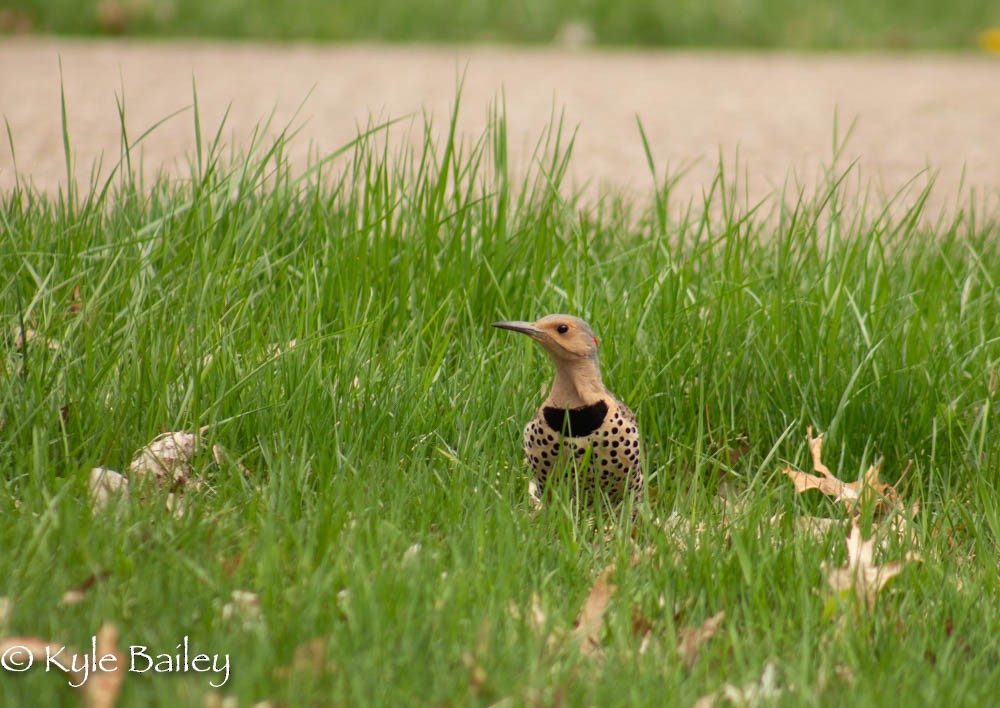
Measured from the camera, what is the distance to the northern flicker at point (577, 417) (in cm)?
290

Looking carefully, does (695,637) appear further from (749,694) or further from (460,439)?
(460,439)

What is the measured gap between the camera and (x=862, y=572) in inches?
110

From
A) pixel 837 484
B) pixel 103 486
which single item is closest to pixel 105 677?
pixel 103 486

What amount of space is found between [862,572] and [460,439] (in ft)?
3.60

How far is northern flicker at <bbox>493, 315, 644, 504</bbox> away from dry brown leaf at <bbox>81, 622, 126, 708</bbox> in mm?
1090

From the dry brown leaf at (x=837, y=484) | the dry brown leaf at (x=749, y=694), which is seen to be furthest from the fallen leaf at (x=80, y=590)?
the dry brown leaf at (x=837, y=484)

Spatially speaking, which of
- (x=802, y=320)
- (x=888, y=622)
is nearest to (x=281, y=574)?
(x=888, y=622)

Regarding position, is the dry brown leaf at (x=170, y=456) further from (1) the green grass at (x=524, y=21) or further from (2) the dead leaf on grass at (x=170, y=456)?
(1) the green grass at (x=524, y=21)

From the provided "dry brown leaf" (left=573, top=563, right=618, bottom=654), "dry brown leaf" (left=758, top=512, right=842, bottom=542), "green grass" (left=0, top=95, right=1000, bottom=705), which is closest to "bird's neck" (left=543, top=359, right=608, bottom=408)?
"green grass" (left=0, top=95, right=1000, bottom=705)

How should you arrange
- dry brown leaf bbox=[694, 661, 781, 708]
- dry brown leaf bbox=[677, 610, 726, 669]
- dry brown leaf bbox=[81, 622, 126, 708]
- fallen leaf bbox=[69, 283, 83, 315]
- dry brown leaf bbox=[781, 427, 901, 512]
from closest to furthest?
1. dry brown leaf bbox=[81, 622, 126, 708]
2. dry brown leaf bbox=[694, 661, 781, 708]
3. dry brown leaf bbox=[677, 610, 726, 669]
4. dry brown leaf bbox=[781, 427, 901, 512]
5. fallen leaf bbox=[69, 283, 83, 315]

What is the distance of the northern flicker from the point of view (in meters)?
2.90

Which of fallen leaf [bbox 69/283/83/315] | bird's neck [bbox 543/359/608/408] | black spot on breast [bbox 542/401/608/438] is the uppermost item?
bird's neck [bbox 543/359/608/408]

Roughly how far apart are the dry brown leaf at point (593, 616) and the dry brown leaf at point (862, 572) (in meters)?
0.52

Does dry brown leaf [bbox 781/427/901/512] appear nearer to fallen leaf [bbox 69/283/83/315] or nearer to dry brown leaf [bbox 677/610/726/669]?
dry brown leaf [bbox 677/610/726/669]
